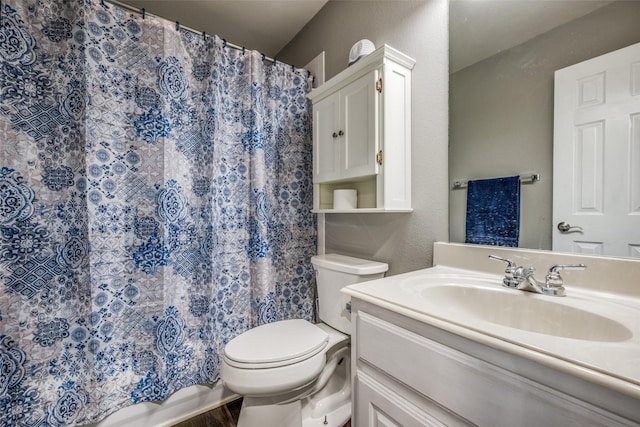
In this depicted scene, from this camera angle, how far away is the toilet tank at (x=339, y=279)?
1.26 meters

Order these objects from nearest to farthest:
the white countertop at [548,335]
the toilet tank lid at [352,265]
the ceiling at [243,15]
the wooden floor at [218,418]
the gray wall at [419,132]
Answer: the white countertop at [548,335] < the gray wall at [419,132] < the toilet tank lid at [352,265] < the wooden floor at [218,418] < the ceiling at [243,15]

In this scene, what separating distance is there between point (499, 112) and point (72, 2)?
1.82m

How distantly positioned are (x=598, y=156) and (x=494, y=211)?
0.31 metres

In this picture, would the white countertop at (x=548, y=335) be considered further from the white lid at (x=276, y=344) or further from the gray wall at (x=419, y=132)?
the white lid at (x=276, y=344)

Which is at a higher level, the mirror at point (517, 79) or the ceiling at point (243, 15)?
the ceiling at point (243, 15)

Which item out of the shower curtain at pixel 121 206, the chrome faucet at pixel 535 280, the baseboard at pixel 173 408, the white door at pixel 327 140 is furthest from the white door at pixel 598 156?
the baseboard at pixel 173 408

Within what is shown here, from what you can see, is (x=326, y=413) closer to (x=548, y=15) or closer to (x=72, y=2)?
(x=548, y=15)

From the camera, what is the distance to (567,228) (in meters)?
0.81

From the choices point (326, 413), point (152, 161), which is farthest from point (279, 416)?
point (152, 161)

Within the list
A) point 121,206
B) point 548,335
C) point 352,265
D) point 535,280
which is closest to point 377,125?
point 352,265

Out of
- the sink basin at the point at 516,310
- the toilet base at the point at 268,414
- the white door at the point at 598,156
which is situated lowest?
the toilet base at the point at 268,414

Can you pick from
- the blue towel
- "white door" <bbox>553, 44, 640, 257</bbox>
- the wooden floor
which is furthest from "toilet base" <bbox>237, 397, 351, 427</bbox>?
"white door" <bbox>553, 44, 640, 257</bbox>

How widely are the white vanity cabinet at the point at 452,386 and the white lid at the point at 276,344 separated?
0.32 m

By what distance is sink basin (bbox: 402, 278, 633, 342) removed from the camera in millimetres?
627
